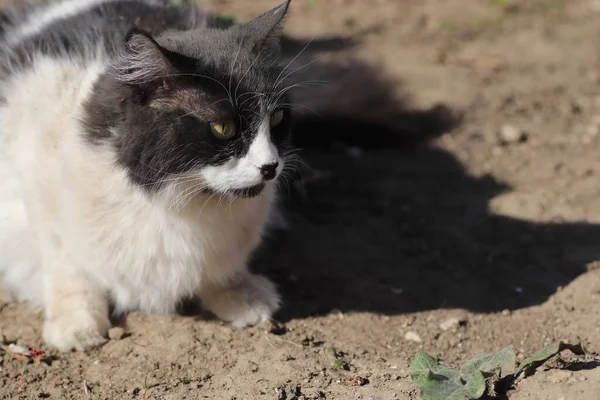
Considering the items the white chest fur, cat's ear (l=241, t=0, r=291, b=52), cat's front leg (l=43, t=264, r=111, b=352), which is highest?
cat's ear (l=241, t=0, r=291, b=52)

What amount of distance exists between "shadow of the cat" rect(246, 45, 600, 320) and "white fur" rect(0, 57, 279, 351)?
0.44 meters

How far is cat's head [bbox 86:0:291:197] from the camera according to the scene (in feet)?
8.48

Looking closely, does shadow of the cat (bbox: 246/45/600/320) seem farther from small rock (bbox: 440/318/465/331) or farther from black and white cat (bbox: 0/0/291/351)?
black and white cat (bbox: 0/0/291/351)

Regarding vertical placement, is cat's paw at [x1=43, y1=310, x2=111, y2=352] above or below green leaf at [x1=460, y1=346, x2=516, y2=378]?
above

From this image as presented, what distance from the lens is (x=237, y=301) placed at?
10.8ft

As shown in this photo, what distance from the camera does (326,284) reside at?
360 centimetres

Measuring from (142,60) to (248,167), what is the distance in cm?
49

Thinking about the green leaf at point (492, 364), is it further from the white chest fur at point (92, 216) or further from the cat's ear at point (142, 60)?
the cat's ear at point (142, 60)

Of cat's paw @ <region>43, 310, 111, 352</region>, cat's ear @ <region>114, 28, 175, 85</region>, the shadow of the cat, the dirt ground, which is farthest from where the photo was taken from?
the shadow of the cat

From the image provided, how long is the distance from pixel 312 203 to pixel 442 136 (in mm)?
1079

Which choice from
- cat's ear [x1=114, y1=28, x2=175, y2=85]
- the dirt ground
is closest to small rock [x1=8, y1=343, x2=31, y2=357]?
the dirt ground

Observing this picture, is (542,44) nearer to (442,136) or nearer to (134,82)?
(442,136)

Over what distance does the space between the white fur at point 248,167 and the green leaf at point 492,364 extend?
90 cm

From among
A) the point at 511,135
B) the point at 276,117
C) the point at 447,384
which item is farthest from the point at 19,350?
the point at 511,135
